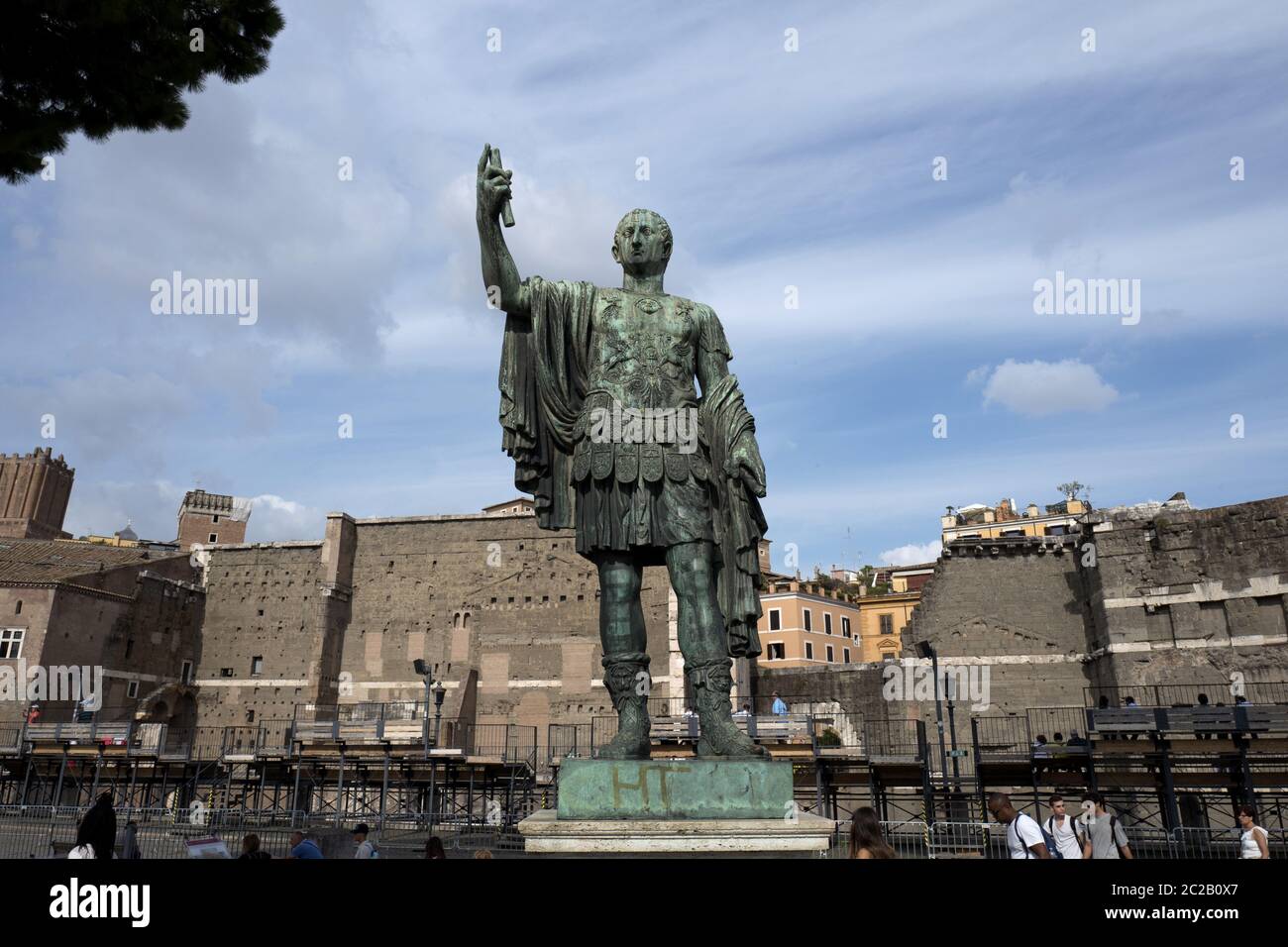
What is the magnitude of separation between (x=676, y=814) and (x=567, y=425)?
82.0 inches

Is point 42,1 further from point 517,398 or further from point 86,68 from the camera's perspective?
point 517,398

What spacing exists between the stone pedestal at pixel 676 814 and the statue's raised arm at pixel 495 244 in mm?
2410

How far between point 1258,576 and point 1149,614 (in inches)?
131

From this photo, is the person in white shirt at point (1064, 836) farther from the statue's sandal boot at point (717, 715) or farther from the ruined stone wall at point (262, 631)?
the ruined stone wall at point (262, 631)

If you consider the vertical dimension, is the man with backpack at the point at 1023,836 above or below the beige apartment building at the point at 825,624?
below

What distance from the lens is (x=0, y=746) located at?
91.3 feet

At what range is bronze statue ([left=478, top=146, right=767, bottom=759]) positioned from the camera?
174 inches

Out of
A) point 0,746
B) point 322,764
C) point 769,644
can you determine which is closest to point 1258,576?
point 769,644

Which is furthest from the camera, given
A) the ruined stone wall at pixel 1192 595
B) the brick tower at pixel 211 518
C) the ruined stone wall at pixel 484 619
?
the brick tower at pixel 211 518

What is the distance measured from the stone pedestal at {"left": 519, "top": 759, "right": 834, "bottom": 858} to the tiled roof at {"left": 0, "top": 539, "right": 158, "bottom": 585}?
36.5m

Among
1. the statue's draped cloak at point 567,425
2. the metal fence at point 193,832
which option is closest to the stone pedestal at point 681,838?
the statue's draped cloak at point 567,425

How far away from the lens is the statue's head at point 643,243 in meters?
4.96

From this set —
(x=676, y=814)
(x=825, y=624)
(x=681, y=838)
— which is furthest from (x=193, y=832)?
(x=825, y=624)

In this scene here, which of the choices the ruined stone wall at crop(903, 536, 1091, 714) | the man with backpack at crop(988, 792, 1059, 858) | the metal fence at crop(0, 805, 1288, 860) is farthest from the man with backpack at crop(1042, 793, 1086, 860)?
the ruined stone wall at crop(903, 536, 1091, 714)
